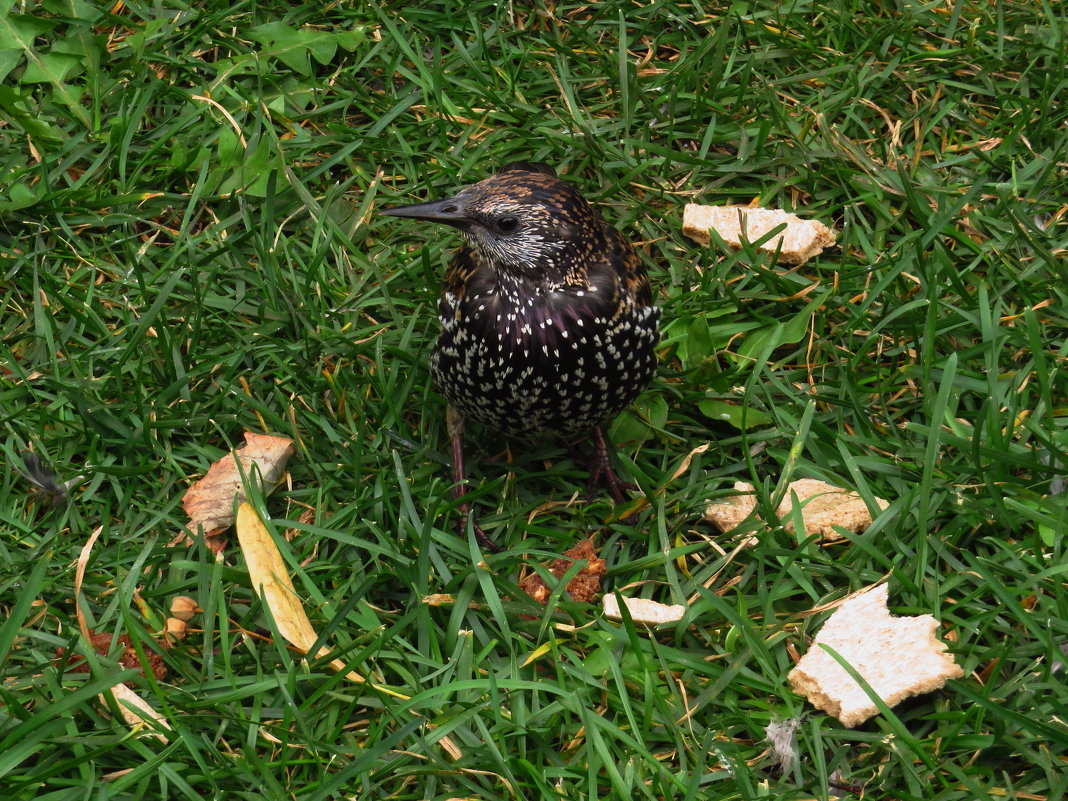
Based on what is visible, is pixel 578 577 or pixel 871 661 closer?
pixel 871 661

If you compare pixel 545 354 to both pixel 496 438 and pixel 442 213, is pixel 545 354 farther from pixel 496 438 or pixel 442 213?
pixel 496 438

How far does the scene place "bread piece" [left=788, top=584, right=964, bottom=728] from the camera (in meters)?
3.39

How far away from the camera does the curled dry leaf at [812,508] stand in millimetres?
3893

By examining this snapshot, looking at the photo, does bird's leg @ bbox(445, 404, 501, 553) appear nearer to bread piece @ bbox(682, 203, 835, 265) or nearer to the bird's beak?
the bird's beak

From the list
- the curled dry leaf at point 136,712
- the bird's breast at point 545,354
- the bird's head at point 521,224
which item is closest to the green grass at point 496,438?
the curled dry leaf at point 136,712

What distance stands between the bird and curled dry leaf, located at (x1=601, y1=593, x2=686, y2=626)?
1.71 feet

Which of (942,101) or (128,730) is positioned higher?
(942,101)

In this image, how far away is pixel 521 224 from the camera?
3711 mm

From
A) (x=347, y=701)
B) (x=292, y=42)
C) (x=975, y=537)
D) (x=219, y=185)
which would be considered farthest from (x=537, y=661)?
(x=292, y=42)

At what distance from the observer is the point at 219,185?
15.6ft

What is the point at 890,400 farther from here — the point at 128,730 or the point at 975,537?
the point at 128,730

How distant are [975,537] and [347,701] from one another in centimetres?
199

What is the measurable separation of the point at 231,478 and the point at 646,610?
1.40 meters

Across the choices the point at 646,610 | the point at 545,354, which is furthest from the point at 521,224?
the point at 646,610
